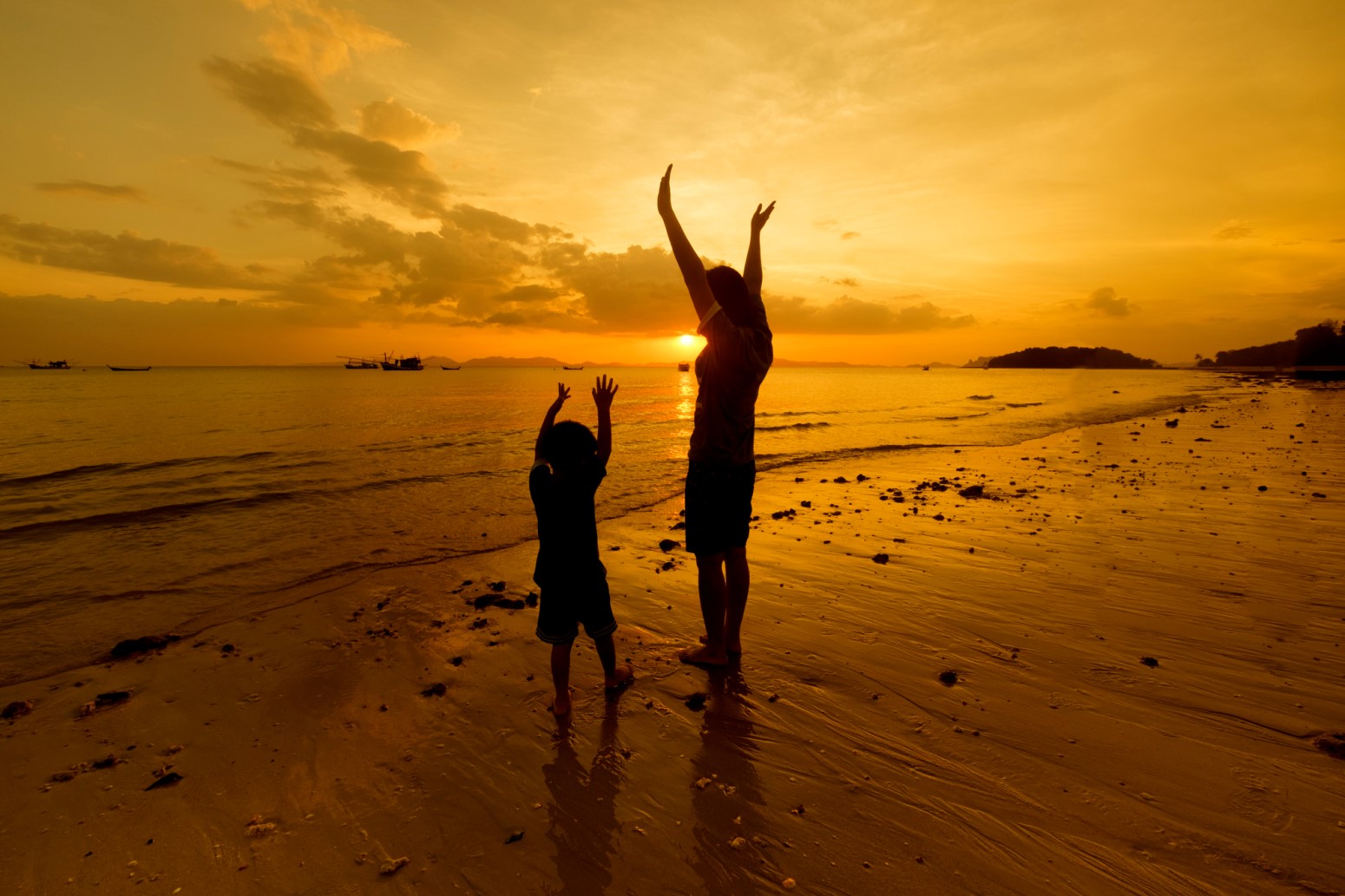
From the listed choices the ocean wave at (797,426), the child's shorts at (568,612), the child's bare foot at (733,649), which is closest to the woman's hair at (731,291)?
the child's shorts at (568,612)

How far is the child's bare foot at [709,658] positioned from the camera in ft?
15.6

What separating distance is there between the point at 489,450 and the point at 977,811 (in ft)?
65.9

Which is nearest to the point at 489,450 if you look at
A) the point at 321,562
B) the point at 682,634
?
the point at 321,562

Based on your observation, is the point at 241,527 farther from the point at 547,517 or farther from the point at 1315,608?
the point at 1315,608

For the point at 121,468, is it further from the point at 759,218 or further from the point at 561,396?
the point at 759,218

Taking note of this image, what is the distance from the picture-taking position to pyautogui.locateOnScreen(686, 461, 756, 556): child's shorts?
14.9 feet

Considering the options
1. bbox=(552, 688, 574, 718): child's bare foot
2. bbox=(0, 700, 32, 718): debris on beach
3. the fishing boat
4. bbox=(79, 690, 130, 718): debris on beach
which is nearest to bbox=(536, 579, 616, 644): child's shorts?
bbox=(552, 688, 574, 718): child's bare foot

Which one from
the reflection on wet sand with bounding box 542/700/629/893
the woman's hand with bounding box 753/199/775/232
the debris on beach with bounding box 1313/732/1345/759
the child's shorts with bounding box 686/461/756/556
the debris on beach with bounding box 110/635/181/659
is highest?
the woman's hand with bounding box 753/199/775/232

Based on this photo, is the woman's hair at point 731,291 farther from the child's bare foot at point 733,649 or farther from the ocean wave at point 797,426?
the ocean wave at point 797,426

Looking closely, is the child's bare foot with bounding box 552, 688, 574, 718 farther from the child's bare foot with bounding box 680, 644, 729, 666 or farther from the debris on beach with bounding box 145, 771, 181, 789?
the debris on beach with bounding box 145, 771, 181, 789

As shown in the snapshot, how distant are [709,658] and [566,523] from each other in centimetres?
175

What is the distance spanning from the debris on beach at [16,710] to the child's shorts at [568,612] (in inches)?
165

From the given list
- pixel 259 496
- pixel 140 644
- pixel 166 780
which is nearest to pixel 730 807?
pixel 166 780

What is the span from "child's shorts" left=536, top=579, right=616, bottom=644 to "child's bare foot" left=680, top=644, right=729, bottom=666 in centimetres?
99
